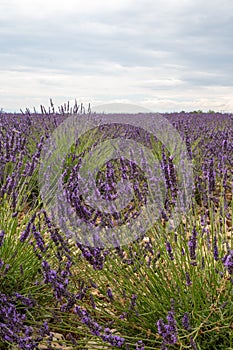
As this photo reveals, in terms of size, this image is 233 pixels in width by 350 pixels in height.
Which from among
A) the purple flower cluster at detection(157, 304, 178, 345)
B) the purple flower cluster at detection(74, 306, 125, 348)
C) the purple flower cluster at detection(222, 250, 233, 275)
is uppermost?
the purple flower cluster at detection(222, 250, 233, 275)

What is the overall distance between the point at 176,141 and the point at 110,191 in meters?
3.02

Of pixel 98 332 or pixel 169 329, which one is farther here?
pixel 98 332

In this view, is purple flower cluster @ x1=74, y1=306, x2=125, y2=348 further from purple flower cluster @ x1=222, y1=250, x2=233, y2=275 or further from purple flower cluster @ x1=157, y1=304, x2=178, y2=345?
purple flower cluster @ x1=222, y1=250, x2=233, y2=275

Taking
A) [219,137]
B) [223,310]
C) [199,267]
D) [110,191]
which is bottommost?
[223,310]

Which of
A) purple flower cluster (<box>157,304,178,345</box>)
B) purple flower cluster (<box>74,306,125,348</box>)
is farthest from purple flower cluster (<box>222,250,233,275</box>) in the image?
purple flower cluster (<box>74,306,125,348</box>)

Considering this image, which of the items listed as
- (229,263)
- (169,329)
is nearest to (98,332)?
(169,329)

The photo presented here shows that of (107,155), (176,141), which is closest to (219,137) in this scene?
(176,141)

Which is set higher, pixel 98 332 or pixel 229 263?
pixel 229 263

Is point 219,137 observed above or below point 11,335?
above

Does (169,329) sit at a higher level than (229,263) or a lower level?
lower

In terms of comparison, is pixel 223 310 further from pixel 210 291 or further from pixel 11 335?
pixel 11 335

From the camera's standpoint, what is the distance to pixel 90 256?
180cm

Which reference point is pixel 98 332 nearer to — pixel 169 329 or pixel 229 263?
pixel 169 329

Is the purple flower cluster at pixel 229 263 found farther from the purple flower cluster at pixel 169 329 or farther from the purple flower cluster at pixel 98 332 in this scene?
the purple flower cluster at pixel 98 332
